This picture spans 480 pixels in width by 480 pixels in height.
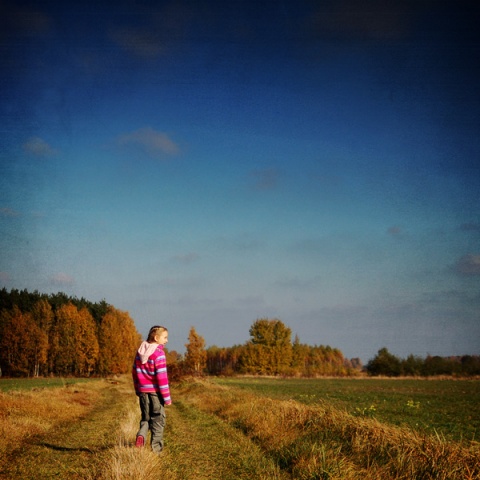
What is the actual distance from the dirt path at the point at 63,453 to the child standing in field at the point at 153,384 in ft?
3.43

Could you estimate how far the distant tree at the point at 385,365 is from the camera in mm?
91562

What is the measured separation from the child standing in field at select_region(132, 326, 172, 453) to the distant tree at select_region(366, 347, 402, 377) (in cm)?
9594

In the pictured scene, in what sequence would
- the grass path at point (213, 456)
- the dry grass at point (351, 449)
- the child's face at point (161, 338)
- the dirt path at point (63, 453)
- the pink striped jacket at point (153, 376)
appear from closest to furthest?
1. the dry grass at point (351, 449)
2. the dirt path at point (63, 453)
3. the grass path at point (213, 456)
4. the pink striped jacket at point (153, 376)
5. the child's face at point (161, 338)

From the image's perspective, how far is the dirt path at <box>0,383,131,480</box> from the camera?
636 cm

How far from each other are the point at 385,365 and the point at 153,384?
319 feet

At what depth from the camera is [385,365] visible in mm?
92688

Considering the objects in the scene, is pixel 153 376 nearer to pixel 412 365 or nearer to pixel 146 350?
pixel 146 350

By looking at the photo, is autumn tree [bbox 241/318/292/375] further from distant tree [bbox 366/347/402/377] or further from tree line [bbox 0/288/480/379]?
distant tree [bbox 366/347/402/377]

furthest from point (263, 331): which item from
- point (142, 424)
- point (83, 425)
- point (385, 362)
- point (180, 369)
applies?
point (142, 424)

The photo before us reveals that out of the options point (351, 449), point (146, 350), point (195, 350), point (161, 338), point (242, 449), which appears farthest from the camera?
point (195, 350)

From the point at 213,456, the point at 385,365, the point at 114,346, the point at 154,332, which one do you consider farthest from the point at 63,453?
the point at 385,365

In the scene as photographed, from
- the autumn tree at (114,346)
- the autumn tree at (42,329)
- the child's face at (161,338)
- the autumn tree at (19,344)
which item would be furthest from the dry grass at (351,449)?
the autumn tree at (114,346)

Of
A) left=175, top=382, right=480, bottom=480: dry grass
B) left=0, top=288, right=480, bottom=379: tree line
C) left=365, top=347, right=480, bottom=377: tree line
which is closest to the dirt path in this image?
left=175, top=382, right=480, bottom=480: dry grass

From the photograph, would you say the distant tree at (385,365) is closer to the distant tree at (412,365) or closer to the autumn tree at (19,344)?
the distant tree at (412,365)
